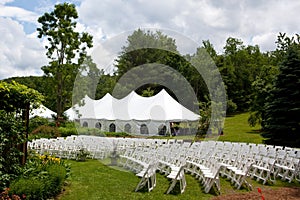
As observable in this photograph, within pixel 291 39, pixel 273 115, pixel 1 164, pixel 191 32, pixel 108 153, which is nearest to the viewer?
pixel 1 164

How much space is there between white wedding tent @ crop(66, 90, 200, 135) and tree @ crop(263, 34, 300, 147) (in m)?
10.3

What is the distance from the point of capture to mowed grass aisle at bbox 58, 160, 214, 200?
755cm

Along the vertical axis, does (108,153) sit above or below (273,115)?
below

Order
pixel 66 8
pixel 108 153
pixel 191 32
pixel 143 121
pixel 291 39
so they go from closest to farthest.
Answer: pixel 108 153 < pixel 191 32 < pixel 66 8 < pixel 143 121 < pixel 291 39

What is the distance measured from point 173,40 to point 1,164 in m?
12.4

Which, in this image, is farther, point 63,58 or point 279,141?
point 63,58

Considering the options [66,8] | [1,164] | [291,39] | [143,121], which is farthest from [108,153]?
[291,39]

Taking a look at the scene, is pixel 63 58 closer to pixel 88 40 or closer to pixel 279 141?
pixel 88 40

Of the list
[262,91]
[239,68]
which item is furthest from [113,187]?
[239,68]

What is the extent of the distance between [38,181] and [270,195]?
5682mm

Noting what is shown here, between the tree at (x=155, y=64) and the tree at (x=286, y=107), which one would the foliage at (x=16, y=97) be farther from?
the tree at (x=286, y=107)

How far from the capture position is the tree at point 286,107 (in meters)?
17.2

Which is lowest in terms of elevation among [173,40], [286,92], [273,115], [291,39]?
[273,115]

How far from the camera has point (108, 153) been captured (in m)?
15.2
